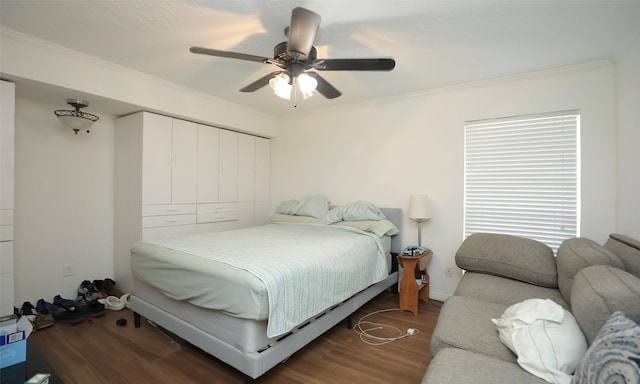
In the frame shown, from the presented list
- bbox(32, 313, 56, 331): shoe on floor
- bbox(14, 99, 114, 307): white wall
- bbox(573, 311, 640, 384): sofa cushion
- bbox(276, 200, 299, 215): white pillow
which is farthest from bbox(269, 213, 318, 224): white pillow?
bbox(573, 311, 640, 384): sofa cushion

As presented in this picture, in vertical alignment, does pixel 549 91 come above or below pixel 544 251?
above

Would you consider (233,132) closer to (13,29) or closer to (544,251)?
(13,29)

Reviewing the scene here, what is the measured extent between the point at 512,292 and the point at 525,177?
1.36 metres

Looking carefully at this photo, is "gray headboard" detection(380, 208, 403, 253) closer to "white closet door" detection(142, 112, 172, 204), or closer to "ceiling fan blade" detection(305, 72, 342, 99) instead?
"ceiling fan blade" detection(305, 72, 342, 99)

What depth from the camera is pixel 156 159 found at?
3215 millimetres

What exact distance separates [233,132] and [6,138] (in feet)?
7.45

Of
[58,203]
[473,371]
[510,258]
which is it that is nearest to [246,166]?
[58,203]

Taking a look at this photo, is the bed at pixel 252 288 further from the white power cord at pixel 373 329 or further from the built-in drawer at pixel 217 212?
the built-in drawer at pixel 217 212

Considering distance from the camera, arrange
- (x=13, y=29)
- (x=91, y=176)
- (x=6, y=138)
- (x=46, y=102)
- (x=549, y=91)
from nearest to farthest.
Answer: (x=13, y=29) < (x=6, y=138) < (x=549, y=91) < (x=46, y=102) < (x=91, y=176)

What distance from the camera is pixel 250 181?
4398 millimetres

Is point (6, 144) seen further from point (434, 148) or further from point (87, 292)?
point (434, 148)

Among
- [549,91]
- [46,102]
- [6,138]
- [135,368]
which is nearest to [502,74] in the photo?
[549,91]

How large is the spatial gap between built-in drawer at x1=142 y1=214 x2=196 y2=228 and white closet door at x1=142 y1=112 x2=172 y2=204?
0.18 metres

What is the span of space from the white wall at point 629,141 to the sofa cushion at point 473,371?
1744 millimetres
